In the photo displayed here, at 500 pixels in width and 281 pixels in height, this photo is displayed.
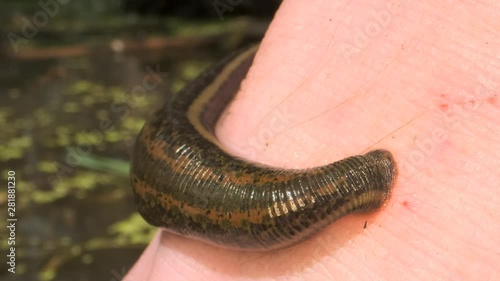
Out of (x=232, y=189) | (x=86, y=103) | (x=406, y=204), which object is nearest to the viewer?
(x=406, y=204)

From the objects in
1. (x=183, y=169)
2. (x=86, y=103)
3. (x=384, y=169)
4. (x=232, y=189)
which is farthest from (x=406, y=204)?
(x=86, y=103)

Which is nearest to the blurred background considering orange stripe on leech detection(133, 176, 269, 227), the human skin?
orange stripe on leech detection(133, 176, 269, 227)

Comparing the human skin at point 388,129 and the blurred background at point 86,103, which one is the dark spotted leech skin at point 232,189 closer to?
the human skin at point 388,129

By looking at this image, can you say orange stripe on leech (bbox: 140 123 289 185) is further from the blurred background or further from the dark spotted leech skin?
the blurred background

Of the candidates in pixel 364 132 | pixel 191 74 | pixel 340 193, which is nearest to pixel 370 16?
pixel 364 132

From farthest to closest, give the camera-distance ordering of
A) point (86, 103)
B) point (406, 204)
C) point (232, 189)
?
point (86, 103)
point (232, 189)
point (406, 204)

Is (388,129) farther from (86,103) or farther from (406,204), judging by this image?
(86,103)

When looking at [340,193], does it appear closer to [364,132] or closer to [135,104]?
[364,132]
